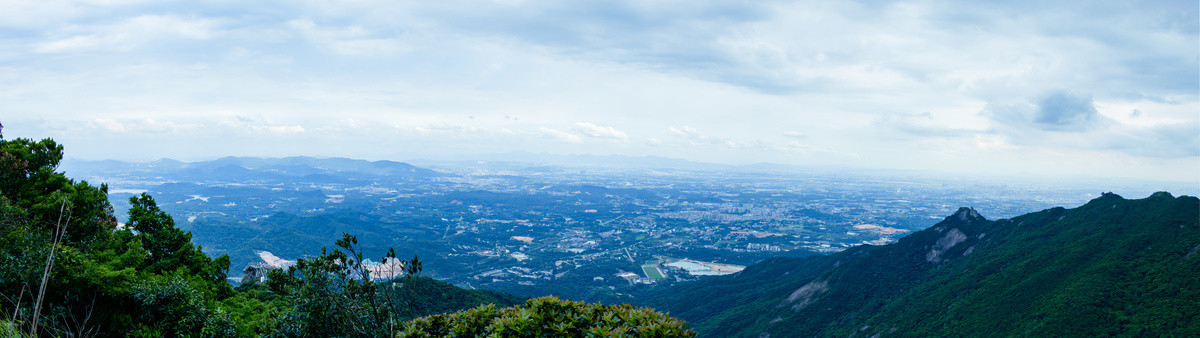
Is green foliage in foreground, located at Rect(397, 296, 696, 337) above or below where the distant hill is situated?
above

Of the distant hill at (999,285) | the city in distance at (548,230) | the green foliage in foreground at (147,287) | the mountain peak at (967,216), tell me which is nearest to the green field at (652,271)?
the city in distance at (548,230)

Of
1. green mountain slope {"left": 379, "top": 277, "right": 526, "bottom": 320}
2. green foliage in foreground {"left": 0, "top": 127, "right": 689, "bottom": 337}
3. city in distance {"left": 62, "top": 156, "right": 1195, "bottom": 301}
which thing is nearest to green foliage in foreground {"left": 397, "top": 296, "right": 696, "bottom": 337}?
green foliage in foreground {"left": 0, "top": 127, "right": 689, "bottom": 337}

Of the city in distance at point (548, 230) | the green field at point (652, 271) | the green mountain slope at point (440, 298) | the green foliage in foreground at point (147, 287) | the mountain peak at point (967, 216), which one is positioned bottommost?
the green field at point (652, 271)

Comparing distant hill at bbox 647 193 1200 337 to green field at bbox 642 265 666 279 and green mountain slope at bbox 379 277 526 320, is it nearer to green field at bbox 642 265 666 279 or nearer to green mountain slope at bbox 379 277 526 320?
green field at bbox 642 265 666 279

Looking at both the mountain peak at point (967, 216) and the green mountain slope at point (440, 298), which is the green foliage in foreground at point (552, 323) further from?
the mountain peak at point (967, 216)

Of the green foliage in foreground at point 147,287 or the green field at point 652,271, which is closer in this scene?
the green foliage in foreground at point 147,287

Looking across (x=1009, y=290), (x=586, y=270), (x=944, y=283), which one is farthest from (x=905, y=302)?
(x=586, y=270)

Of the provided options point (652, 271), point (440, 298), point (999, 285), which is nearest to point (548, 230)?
point (652, 271)
